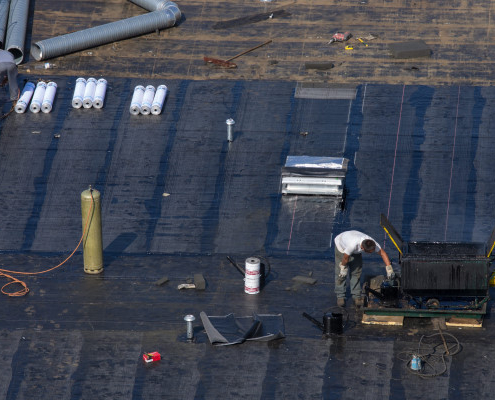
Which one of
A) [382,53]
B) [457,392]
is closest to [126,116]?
[382,53]

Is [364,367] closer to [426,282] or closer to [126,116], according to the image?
[426,282]

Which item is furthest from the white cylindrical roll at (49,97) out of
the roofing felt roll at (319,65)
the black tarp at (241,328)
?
the black tarp at (241,328)

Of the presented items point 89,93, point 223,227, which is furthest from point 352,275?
point 89,93

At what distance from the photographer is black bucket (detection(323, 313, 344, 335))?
16.8 meters

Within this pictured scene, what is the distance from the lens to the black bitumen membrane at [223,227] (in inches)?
630

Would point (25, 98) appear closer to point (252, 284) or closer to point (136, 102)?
point (136, 102)

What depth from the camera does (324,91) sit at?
2459 cm

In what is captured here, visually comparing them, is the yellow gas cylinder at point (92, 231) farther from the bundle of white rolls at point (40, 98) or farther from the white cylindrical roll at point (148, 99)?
the bundle of white rolls at point (40, 98)

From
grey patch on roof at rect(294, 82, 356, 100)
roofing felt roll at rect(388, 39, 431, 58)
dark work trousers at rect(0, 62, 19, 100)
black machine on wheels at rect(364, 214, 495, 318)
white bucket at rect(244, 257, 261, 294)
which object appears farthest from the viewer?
roofing felt roll at rect(388, 39, 431, 58)

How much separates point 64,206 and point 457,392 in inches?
361

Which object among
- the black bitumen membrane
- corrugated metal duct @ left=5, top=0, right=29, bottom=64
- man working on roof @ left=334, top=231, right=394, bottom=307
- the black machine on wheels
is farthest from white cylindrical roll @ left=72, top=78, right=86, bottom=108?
the black machine on wheels

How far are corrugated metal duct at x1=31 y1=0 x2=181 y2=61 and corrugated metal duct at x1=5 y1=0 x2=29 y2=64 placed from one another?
15.6 inches

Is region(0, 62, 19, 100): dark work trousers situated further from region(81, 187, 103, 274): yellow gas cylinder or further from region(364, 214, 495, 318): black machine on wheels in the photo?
region(364, 214, 495, 318): black machine on wheels

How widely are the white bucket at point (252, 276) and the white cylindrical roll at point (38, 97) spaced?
828 cm
